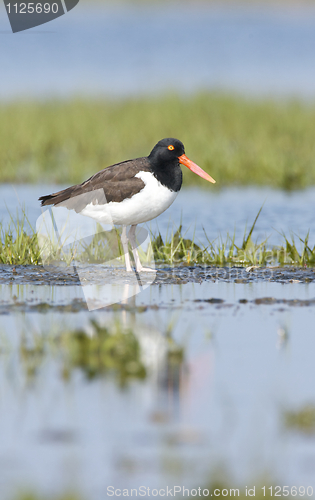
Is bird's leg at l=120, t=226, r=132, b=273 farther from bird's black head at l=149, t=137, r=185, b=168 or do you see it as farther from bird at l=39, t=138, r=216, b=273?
bird's black head at l=149, t=137, r=185, b=168

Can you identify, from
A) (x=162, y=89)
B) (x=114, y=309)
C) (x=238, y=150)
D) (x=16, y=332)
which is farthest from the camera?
(x=162, y=89)

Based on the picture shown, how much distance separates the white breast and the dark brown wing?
0.06m

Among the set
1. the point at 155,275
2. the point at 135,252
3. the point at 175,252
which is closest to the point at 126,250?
the point at 135,252

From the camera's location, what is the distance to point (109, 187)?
370 inches

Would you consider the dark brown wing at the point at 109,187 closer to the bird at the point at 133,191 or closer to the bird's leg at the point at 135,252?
the bird at the point at 133,191

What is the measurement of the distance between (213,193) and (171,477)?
11.4 metres

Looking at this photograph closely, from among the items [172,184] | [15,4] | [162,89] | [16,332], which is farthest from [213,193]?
[15,4]

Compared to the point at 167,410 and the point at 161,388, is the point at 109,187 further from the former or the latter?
the point at 167,410

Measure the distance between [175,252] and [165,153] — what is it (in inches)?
58.5

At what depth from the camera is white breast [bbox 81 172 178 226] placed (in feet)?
30.2

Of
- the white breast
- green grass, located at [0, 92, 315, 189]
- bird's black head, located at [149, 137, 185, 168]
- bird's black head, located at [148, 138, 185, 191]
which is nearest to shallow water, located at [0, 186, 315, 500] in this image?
the white breast

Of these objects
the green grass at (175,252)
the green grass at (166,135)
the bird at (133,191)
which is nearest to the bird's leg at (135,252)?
the bird at (133,191)

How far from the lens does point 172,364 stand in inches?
233

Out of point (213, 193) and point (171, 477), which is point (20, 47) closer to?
point (213, 193)
